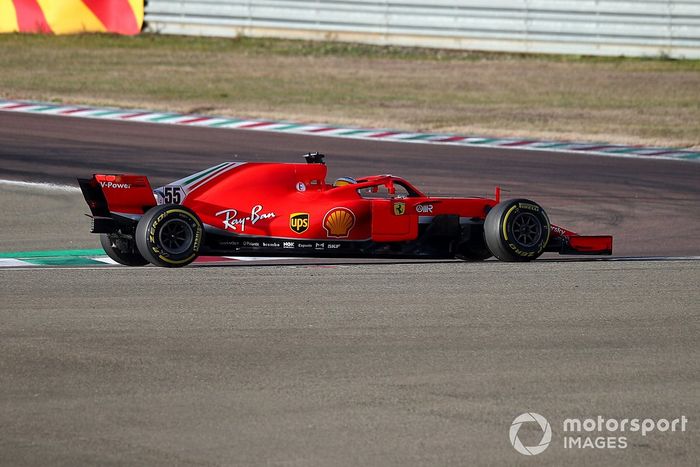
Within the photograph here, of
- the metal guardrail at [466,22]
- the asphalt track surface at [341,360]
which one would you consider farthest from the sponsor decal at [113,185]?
the metal guardrail at [466,22]

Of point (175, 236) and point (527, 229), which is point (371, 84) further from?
point (175, 236)

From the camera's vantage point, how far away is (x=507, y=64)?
100 feet

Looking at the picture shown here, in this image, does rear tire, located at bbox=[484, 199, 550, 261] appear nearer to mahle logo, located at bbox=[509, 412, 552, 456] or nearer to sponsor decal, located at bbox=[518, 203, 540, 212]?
sponsor decal, located at bbox=[518, 203, 540, 212]

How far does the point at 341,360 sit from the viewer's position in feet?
27.6

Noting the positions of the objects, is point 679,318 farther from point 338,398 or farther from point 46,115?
point 46,115

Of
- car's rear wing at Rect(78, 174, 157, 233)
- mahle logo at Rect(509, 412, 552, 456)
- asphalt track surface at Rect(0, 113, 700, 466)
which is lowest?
mahle logo at Rect(509, 412, 552, 456)

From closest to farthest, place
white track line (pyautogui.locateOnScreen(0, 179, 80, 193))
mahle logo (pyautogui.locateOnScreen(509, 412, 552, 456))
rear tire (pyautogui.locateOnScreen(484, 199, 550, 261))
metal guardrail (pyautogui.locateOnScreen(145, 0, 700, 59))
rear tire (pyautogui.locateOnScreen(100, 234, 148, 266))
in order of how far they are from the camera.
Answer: mahle logo (pyautogui.locateOnScreen(509, 412, 552, 456)) < rear tire (pyautogui.locateOnScreen(100, 234, 148, 266)) < rear tire (pyautogui.locateOnScreen(484, 199, 550, 261)) < white track line (pyautogui.locateOnScreen(0, 179, 80, 193)) < metal guardrail (pyautogui.locateOnScreen(145, 0, 700, 59))

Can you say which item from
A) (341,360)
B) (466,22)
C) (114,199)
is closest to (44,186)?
(114,199)

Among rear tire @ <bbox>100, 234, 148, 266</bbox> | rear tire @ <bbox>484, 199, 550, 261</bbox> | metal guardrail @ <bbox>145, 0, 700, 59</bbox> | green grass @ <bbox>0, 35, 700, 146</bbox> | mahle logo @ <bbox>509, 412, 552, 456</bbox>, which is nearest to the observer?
mahle logo @ <bbox>509, 412, 552, 456</bbox>

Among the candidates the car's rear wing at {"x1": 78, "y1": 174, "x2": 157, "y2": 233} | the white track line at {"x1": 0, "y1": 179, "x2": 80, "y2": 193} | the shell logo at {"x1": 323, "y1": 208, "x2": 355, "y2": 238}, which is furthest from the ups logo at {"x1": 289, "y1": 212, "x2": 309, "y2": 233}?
the white track line at {"x1": 0, "y1": 179, "x2": 80, "y2": 193}

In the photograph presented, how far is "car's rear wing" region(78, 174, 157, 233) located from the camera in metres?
11.5

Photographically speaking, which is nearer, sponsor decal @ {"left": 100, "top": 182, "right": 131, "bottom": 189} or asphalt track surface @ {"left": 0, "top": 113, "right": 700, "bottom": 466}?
asphalt track surface @ {"left": 0, "top": 113, "right": 700, "bottom": 466}

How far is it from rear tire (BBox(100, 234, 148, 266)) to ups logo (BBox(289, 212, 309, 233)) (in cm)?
148

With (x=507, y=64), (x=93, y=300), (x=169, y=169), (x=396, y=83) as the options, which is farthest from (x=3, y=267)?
(x=507, y=64)
